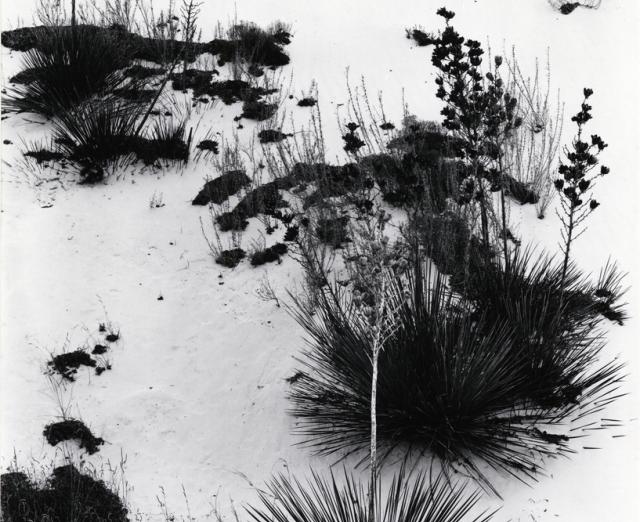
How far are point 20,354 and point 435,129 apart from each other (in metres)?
5.09

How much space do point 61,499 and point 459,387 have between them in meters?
2.62

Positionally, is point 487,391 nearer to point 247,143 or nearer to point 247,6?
point 247,143

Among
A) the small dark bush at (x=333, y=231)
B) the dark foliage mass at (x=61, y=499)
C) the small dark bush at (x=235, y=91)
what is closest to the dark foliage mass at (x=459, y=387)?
the dark foliage mass at (x=61, y=499)

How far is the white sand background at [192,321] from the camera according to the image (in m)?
4.11

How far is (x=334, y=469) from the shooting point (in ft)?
13.7

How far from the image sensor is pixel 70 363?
4.96 metres

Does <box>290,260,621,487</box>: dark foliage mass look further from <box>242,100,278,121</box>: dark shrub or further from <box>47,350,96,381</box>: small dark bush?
<box>242,100,278,121</box>: dark shrub

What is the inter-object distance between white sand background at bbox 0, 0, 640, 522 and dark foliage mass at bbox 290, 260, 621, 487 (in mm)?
227

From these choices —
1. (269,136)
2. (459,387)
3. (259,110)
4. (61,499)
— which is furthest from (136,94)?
(459,387)

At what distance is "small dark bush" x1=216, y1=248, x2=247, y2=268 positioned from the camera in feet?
19.5

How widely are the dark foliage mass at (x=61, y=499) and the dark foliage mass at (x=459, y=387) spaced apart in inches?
54.6

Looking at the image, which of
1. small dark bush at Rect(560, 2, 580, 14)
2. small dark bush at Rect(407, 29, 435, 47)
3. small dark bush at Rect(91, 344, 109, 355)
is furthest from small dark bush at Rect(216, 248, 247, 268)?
small dark bush at Rect(560, 2, 580, 14)

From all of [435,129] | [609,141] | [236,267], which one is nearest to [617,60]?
[609,141]

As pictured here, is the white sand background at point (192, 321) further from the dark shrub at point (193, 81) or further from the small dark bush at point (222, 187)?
the dark shrub at point (193, 81)
